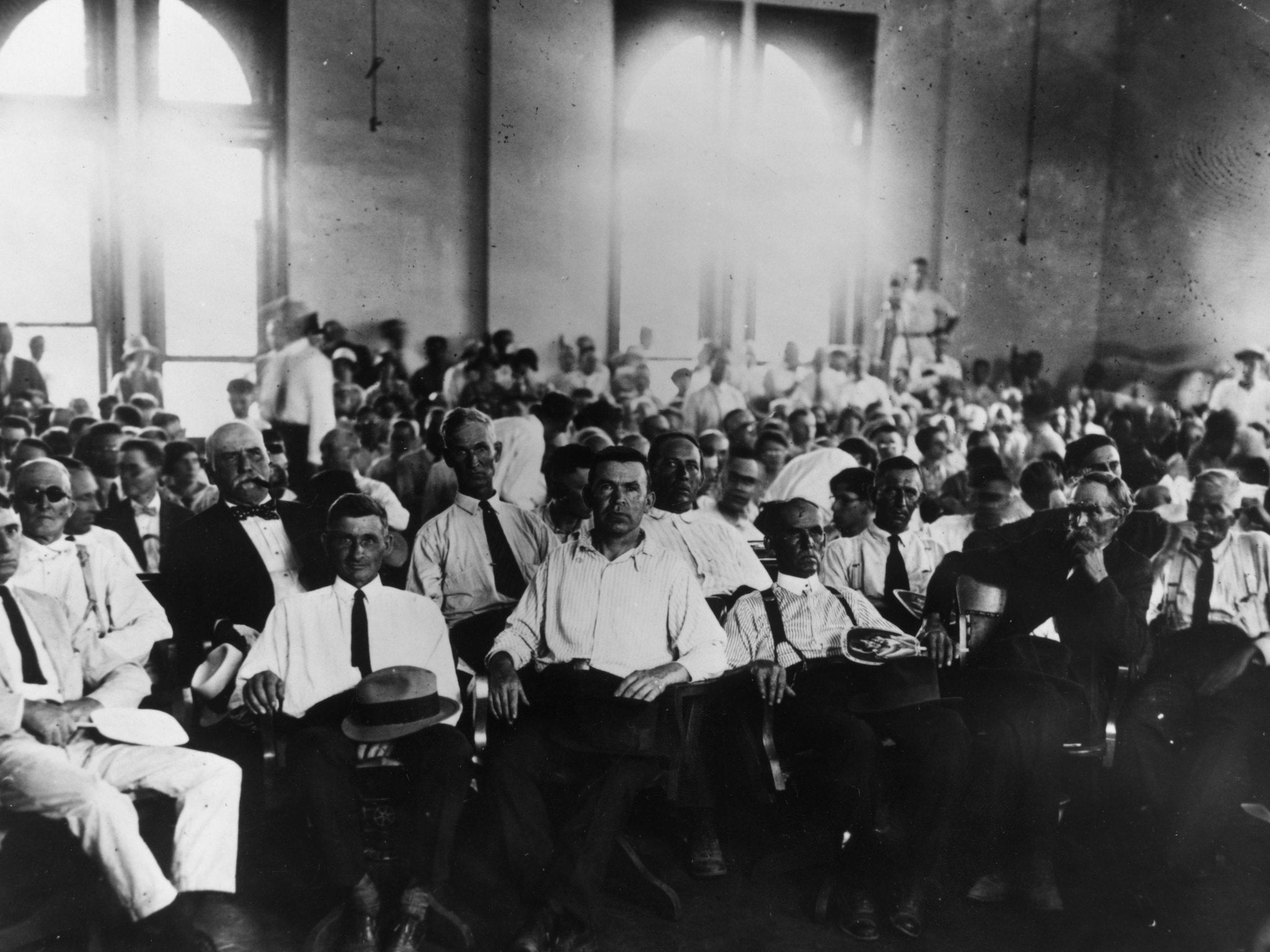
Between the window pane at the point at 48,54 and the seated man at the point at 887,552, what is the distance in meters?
3.74

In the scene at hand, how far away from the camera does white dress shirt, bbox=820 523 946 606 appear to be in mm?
4363

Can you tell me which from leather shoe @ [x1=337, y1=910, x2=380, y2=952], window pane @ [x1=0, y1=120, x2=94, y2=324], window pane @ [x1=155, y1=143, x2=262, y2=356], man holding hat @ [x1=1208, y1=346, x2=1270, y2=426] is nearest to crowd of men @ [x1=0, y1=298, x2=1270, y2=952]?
leather shoe @ [x1=337, y1=910, x2=380, y2=952]

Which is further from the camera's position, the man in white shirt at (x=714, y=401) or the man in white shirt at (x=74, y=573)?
the man in white shirt at (x=714, y=401)

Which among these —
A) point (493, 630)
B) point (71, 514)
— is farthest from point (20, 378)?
point (493, 630)

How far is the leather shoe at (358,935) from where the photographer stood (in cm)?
301

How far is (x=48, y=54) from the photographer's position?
16.1 feet

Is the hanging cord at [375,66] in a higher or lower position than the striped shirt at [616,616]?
higher

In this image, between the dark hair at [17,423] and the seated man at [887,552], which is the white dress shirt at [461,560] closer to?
the seated man at [887,552]

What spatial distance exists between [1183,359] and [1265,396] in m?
0.45

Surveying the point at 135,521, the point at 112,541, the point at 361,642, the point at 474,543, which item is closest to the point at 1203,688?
the point at 474,543

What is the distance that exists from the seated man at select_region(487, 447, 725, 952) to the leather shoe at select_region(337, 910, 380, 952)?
1.28 feet

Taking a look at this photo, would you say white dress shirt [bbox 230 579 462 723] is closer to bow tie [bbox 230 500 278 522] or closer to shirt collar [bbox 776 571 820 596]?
bow tie [bbox 230 500 278 522]

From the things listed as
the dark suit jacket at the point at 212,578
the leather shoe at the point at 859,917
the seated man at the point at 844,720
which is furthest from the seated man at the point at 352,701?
the leather shoe at the point at 859,917

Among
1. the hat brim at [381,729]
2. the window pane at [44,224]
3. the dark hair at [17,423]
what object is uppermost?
the window pane at [44,224]
